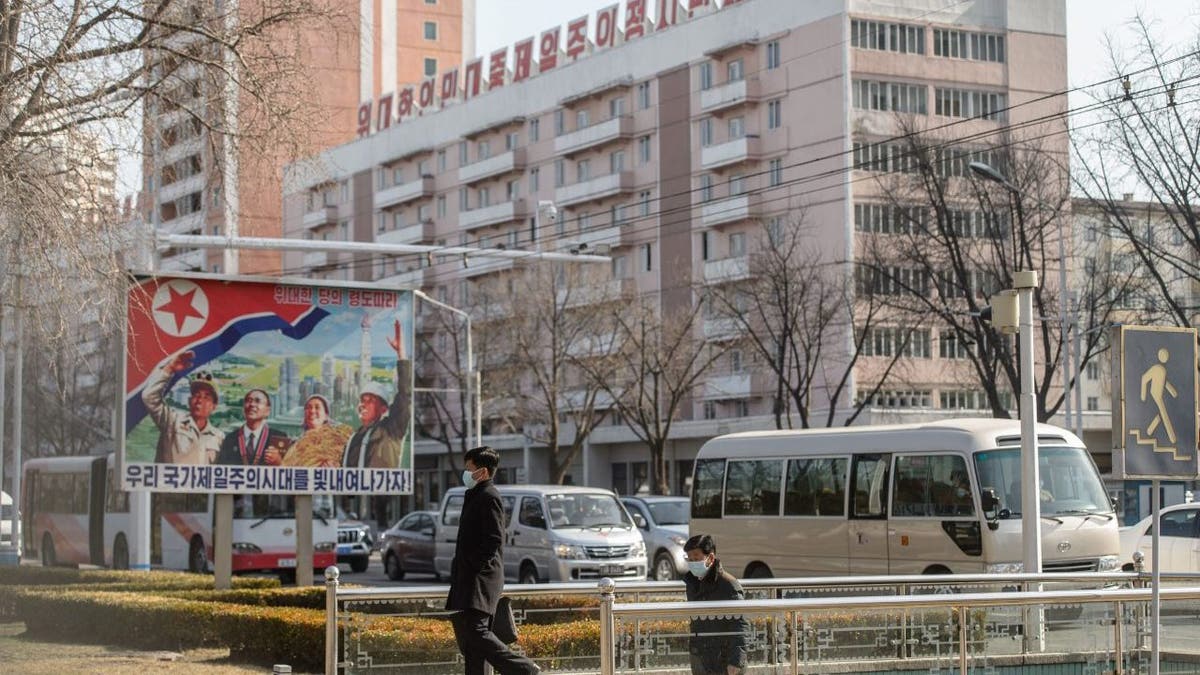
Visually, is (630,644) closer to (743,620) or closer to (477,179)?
(743,620)

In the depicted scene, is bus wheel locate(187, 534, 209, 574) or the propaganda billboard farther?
bus wheel locate(187, 534, 209, 574)

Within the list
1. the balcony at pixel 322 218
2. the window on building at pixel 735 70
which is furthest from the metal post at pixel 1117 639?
the balcony at pixel 322 218

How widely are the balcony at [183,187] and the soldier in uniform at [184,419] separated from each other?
2.97 m

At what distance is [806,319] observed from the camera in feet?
171

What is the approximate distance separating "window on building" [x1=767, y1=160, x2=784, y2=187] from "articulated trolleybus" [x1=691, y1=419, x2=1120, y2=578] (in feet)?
127

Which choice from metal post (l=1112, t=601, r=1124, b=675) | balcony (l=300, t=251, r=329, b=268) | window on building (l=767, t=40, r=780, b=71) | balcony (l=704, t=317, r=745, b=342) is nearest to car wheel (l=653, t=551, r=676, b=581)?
metal post (l=1112, t=601, r=1124, b=675)

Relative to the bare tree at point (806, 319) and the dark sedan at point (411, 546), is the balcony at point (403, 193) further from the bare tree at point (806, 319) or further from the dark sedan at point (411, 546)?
the dark sedan at point (411, 546)

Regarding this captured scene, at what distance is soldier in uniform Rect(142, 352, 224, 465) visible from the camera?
20203 mm

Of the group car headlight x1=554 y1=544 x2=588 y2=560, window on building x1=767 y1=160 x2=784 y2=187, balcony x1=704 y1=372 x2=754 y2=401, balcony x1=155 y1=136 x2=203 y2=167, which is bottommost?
car headlight x1=554 y1=544 x2=588 y2=560

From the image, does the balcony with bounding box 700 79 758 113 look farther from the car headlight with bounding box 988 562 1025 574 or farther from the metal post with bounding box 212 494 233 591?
the metal post with bounding box 212 494 233 591

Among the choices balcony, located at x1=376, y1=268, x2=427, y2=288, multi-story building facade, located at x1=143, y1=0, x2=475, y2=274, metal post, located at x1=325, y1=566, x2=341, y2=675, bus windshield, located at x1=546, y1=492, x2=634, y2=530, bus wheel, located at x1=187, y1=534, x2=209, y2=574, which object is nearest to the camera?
metal post, located at x1=325, y1=566, x2=341, y2=675

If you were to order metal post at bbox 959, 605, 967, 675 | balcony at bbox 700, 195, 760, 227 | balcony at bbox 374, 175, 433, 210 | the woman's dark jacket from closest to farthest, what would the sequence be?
the woman's dark jacket < metal post at bbox 959, 605, 967, 675 < balcony at bbox 700, 195, 760, 227 < balcony at bbox 374, 175, 433, 210

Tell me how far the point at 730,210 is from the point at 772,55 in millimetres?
6497

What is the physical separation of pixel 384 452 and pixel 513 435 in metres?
54.1
